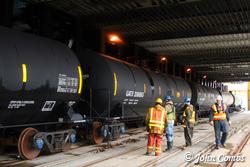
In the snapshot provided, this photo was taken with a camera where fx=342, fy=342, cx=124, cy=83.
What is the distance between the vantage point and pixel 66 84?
36.3 feet

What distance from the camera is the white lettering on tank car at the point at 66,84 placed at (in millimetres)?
10773

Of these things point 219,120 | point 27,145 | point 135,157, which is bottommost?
point 135,157

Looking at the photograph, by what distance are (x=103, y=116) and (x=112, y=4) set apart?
5.27 metres

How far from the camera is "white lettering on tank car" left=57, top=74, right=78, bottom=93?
1077 cm

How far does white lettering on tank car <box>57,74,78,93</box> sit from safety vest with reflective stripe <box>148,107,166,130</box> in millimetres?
2708

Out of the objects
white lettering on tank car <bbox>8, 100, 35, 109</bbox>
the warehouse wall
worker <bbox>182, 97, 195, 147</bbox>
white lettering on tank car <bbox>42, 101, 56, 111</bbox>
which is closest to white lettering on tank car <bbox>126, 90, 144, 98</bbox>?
worker <bbox>182, 97, 195, 147</bbox>

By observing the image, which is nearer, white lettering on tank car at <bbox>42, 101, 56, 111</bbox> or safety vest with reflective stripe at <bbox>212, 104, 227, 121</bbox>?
white lettering on tank car at <bbox>42, 101, 56, 111</bbox>

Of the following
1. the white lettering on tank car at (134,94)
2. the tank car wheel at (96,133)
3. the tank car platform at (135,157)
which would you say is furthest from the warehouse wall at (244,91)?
the tank car platform at (135,157)

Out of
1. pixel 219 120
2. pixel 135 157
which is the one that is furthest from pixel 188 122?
pixel 135 157

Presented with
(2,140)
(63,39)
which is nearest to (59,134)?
(2,140)

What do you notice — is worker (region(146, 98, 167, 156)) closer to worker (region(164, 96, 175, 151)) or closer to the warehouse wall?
worker (region(164, 96, 175, 151))

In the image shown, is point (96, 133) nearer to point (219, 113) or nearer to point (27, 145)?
point (27, 145)

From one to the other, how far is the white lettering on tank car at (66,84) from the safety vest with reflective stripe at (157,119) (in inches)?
107

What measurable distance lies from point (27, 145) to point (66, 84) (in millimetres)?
2258
